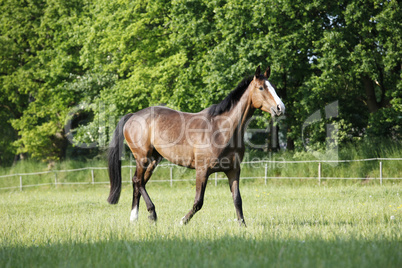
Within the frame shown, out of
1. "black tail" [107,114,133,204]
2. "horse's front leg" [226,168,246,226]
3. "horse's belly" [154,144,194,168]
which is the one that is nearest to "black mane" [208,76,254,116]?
"horse's belly" [154,144,194,168]

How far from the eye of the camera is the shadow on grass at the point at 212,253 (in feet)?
12.8

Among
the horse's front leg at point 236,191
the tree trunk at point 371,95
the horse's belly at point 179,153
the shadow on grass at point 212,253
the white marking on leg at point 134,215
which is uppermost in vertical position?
the tree trunk at point 371,95

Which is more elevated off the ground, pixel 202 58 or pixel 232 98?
pixel 202 58

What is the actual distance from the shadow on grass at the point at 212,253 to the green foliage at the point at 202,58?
45.5ft

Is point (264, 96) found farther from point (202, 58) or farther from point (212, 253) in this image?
point (202, 58)

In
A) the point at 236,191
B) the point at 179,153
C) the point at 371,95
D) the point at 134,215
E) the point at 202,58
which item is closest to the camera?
the point at 236,191

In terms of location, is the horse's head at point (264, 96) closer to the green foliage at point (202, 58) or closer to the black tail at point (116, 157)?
the black tail at point (116, 157)

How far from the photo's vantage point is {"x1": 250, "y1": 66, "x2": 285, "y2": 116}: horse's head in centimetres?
656

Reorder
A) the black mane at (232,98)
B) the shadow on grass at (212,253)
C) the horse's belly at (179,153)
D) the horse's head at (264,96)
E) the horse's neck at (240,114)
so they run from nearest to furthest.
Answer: the shadow on grass at (212,253)
the horse's head at (264,96)
the horse's neck at (240,114)
the black mane at (232,98)
the horse's belly at (179,153)

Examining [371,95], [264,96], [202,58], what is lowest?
[264,96]

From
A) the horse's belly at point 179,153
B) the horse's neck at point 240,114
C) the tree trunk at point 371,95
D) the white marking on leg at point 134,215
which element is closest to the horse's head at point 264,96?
the horse's neck at point 240,114

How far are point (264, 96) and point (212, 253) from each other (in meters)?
3.17

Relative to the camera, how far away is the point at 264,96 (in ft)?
22.2

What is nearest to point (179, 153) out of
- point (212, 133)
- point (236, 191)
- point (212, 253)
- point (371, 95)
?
point (212, 133)
